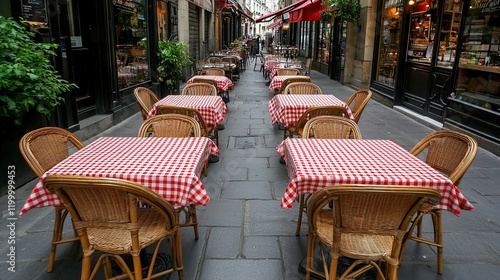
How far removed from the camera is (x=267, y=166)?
4.86 meters

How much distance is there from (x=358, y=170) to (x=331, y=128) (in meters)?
1.18

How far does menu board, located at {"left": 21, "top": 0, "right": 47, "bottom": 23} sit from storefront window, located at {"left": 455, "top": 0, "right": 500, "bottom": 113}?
6.24 meters

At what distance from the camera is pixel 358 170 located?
2371mm

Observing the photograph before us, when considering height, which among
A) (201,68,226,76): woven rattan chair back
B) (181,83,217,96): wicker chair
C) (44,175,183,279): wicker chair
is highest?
(201,68,226,76): woven rattan chair back

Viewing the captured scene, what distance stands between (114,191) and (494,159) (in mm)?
5154

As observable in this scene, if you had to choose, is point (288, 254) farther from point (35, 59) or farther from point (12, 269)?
point (35, 59)

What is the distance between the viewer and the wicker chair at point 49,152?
238 centimetres

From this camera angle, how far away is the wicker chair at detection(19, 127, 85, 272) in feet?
7.80

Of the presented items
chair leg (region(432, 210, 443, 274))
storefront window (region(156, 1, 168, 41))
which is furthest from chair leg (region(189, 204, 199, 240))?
storefront window (region(156, 1, 168, 41))

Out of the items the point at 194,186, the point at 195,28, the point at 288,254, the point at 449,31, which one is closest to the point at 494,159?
the point at 449,31

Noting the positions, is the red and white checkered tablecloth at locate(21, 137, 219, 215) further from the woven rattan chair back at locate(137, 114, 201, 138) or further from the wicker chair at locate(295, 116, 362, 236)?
the wicker chair at locate(295, 116, 362, 236)

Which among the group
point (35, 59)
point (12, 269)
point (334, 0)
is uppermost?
point (334, 0)

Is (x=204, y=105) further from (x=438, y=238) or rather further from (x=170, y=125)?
(x=438, y=238)

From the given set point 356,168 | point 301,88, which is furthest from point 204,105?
point 356,168
